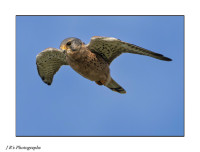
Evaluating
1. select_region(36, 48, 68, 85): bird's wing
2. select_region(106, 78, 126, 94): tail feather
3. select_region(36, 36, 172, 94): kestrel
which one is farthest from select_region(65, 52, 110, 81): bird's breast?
select_region(36, 48, 68, 85): bird's wing

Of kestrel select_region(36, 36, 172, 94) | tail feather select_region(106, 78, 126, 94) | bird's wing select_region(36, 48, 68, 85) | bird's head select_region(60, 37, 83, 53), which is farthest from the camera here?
tail feather select_region(106, 78, 126, 94)

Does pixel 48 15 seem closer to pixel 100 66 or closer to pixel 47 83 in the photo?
pixel 100 66

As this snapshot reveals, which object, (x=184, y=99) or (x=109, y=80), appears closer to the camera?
(x=184, y=99)

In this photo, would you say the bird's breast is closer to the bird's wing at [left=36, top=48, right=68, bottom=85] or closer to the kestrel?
the kestrel

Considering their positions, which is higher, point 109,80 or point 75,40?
point 75,40

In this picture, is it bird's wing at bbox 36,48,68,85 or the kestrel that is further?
bird's wing at bbox 36,48,68,85

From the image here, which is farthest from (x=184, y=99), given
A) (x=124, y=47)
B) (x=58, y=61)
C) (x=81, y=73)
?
(x=58, y=61)

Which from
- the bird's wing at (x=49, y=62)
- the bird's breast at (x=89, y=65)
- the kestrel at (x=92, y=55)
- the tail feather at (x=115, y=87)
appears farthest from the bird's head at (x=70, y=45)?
the tail feather at (x=115, y=87)
